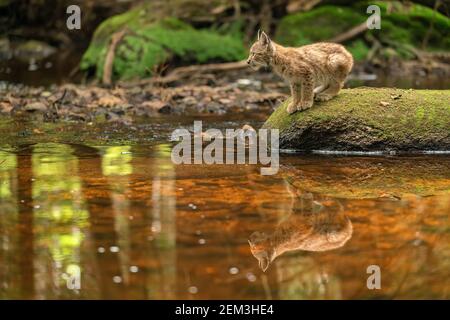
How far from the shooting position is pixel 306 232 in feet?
18.9

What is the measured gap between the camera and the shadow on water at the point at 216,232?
184 inches

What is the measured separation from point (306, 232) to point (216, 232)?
0.72 m

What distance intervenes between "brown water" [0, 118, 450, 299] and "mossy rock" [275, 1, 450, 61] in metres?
12.7

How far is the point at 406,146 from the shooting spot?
8930mm

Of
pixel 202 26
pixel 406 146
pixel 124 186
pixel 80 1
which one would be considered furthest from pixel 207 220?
pixel 80 1

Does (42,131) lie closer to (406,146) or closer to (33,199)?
(33,199)

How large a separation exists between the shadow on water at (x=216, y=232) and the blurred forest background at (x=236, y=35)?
393 inches

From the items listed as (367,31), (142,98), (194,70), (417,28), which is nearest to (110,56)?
(194,70)

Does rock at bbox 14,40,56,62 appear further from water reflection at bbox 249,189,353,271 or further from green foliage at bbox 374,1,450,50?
water reflection at bbox 249,189,353,271

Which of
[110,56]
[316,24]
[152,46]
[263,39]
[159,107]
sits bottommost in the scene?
[159,107]

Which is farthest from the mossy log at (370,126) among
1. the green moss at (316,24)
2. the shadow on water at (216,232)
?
the green moss at (316,24)

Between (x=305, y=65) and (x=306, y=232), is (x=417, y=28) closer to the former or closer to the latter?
(x=305, y=65)

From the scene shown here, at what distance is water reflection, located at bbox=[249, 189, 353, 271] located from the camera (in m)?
5.35

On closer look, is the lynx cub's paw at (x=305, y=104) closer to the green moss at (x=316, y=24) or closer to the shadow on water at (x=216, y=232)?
the shadow on water at (x=216, y=232)
